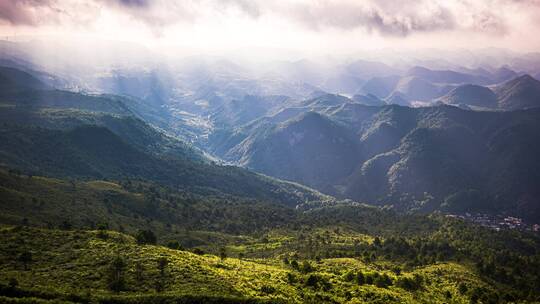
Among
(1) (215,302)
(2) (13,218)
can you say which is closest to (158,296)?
(1) (215,302)

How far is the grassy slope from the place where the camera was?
9169cm

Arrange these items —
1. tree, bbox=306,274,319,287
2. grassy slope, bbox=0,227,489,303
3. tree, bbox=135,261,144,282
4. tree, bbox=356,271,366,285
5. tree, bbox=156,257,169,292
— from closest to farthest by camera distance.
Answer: grassy slope, bbox=0,227,489,303, tree, bbox=156,257,169,292, tree, bbox=135,261,144,282, tree, bbox=306,274,319,287, tree, bbox=356,271,366,285

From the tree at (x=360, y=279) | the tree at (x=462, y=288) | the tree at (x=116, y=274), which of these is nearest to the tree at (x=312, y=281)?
the tree at (x=360, y=279)

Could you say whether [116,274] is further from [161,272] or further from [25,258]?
[25,258]

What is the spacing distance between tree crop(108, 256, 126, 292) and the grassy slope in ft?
4.91

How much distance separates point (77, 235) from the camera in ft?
408

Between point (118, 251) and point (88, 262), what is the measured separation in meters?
8.82

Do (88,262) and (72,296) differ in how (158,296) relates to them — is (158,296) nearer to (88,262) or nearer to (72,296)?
(72,296)

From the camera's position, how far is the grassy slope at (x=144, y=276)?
301 ft

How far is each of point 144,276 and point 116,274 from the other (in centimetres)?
626

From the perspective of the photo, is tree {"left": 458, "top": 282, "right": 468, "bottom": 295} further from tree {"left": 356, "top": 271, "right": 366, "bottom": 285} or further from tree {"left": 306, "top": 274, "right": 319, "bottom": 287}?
tree {"left": 306, "top": 274, "right": 319, "bottom": 287}

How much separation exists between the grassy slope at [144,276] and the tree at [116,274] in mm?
1496

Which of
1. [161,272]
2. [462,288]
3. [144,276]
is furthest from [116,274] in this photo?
[462,288]

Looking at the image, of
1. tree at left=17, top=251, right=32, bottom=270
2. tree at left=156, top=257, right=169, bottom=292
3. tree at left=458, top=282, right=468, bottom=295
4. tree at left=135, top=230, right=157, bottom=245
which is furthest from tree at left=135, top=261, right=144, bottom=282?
tree at left=458, top=282, right=468, bottom=295
